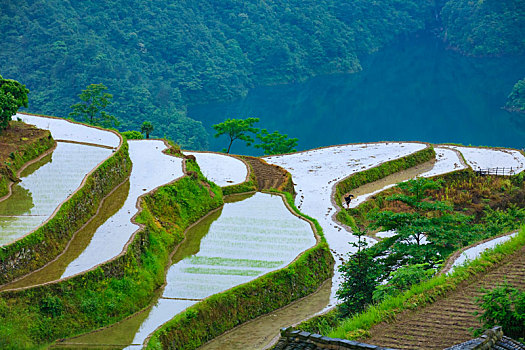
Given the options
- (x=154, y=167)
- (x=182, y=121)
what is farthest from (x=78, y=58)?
(x=154, y=167)

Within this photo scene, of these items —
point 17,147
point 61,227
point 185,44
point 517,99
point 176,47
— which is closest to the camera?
point 61,227

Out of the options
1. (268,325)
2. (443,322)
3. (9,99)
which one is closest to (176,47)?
(9,99)

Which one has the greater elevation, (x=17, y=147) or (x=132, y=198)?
(x=17, y=147)

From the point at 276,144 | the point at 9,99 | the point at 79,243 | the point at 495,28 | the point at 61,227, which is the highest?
the point at 495,28

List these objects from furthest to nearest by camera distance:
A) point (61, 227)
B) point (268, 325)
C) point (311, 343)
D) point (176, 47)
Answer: point (176, 47)
point (61, 227)
point (268, 325)
point (311, 343)

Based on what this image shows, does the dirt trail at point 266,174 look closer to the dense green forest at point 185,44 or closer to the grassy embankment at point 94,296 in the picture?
the grassy embankment at point 94,296

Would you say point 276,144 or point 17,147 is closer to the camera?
point 17,147

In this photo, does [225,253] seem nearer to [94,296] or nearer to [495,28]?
[94,296]
